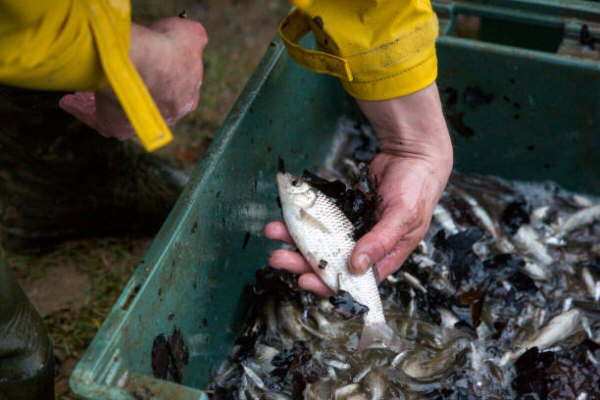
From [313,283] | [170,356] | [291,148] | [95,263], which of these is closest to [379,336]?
[313,283]

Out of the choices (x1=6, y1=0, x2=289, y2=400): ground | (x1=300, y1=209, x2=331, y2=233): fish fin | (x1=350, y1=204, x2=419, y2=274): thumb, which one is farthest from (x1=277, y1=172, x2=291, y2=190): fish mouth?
(x1=6, y1=0, x2=289, y2=400): ground

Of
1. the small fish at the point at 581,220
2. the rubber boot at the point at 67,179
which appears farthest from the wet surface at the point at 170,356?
the small fish at the point at 581,220

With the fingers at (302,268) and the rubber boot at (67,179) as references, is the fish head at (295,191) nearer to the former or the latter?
the fingers at (302,268)

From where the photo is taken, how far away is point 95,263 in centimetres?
326

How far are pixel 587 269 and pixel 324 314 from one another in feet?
3.40

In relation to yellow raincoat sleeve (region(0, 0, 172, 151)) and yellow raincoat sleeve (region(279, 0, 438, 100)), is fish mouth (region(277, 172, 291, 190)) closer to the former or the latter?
yellow raincoat sleeve (region(279, 0, 438, 100))

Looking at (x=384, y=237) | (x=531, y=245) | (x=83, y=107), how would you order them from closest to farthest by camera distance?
(x=83, y=107) → (x=384, y=237) → (x=531, y=245)

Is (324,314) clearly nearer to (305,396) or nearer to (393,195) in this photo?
(305,396)

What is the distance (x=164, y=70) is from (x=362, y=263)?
2.55 ft

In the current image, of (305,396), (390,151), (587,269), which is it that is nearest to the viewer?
(305,396)

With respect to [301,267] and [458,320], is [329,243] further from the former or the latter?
[458,320]

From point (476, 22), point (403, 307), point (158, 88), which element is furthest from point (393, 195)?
point (476, 22)

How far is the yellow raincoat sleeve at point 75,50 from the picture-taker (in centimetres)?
136

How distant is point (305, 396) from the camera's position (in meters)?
2.16
